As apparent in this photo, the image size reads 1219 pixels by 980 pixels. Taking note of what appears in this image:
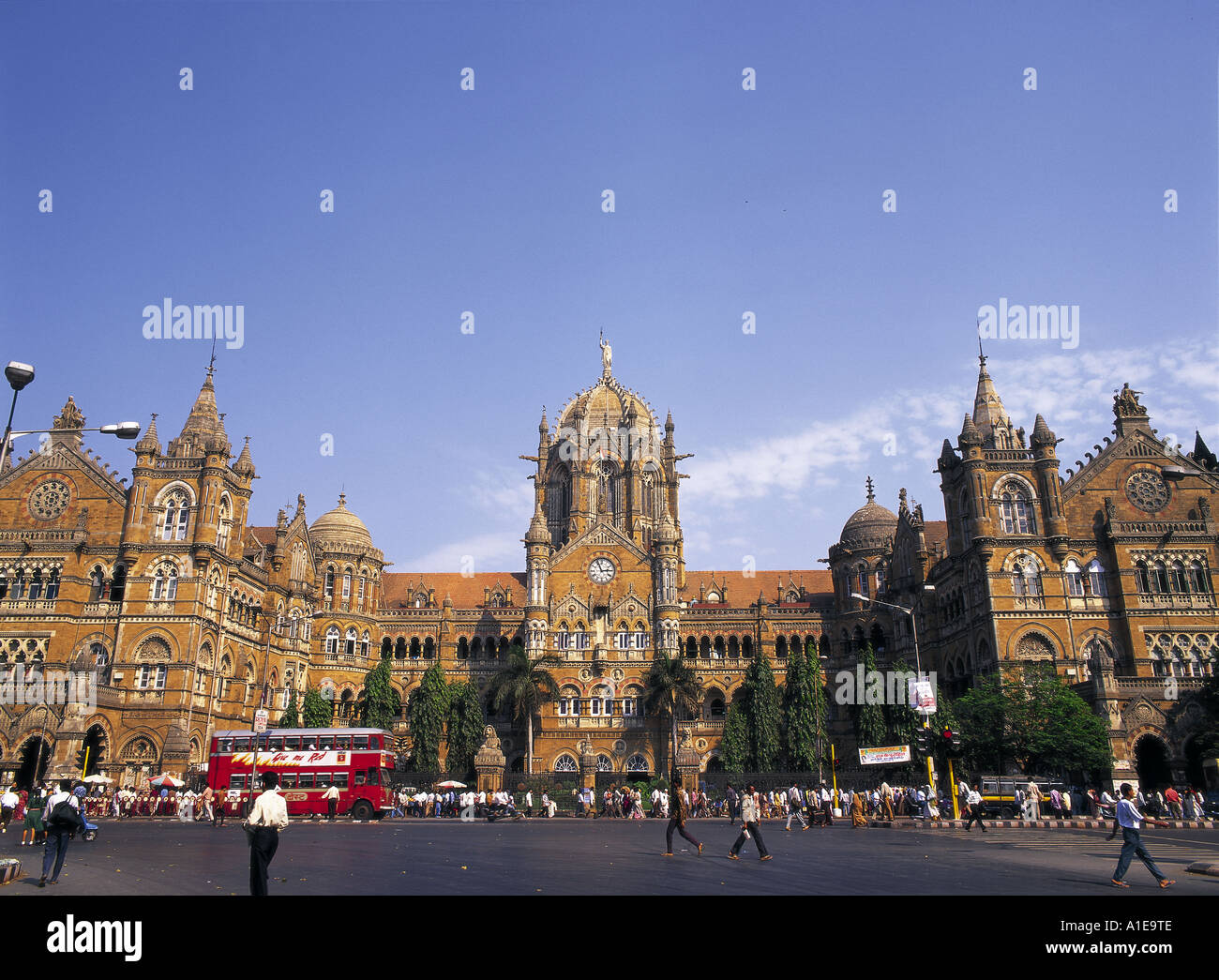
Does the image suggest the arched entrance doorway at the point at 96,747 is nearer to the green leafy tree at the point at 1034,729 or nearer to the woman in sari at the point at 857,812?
the woman in sari at the point at 857,812

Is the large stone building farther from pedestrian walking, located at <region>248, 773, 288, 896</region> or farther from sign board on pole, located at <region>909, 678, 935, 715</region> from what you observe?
pedestrian walking, located at <region>248, 773, 288, 896</region>

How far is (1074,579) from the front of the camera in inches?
2090

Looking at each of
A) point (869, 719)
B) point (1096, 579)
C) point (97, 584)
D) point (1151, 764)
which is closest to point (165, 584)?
point (97, 584)

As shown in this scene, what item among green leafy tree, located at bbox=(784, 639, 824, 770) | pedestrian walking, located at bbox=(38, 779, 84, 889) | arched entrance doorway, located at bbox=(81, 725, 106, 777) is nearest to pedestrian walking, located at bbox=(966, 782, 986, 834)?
green leafy tree, located at bbox=(784, 639, 824, 770)

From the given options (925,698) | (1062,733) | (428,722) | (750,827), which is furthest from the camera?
(428,722)

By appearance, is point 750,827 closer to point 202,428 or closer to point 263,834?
point 263,834

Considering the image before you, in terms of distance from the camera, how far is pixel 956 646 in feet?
190

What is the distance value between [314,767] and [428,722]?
50.0 feet

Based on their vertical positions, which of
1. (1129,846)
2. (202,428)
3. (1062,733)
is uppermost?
(202,428)

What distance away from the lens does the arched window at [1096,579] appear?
52906 millimetres

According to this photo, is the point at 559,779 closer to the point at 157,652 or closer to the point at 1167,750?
the point at 157,652

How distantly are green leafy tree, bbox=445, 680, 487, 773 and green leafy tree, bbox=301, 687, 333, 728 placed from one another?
7.75m
